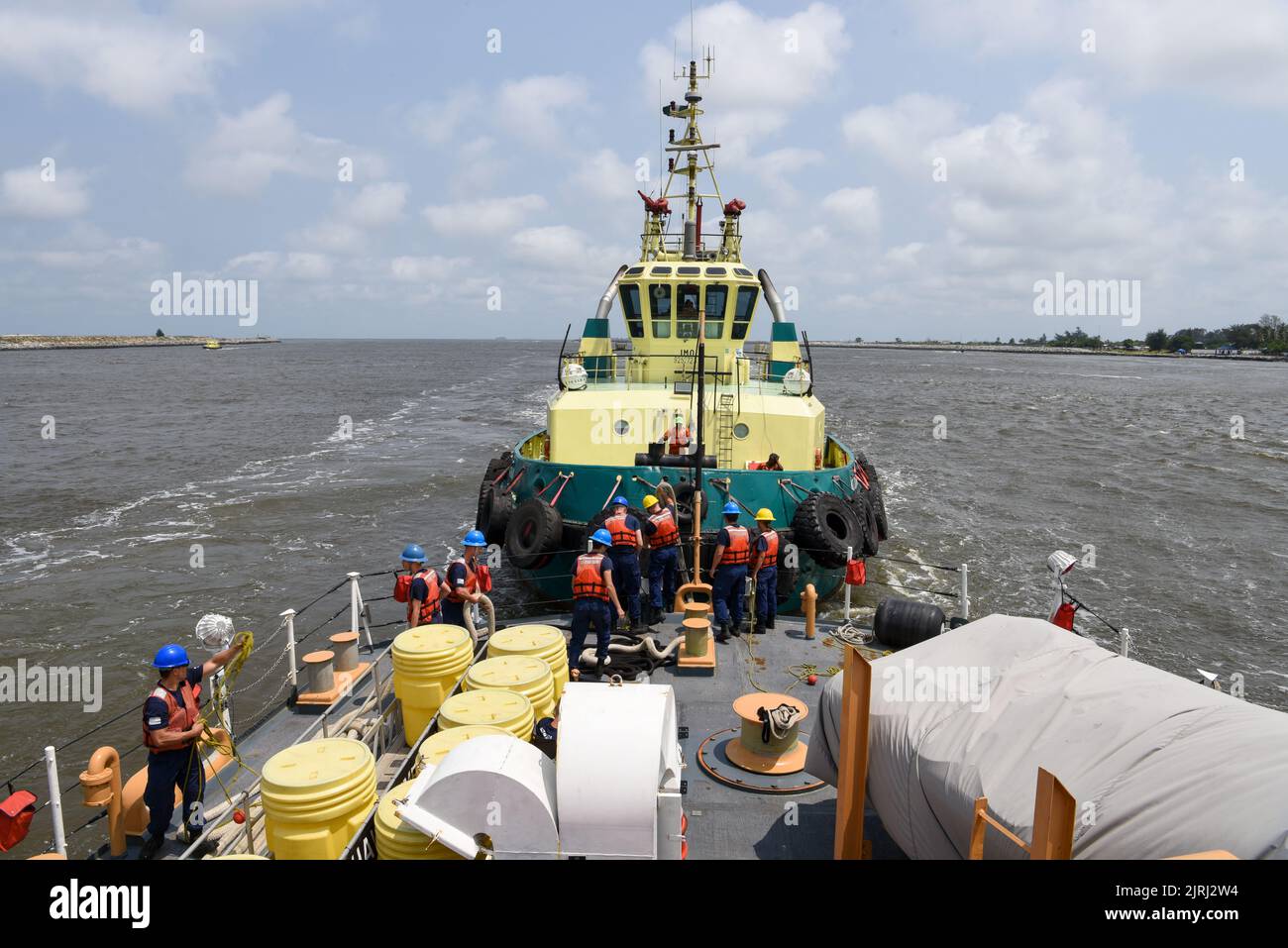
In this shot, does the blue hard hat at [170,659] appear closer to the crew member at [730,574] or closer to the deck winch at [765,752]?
the deck winch at [765,752]

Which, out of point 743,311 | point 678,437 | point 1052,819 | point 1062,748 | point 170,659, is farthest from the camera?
point 743,311

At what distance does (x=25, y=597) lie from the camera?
14.4 metres

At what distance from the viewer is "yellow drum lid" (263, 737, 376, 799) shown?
12.9 feet

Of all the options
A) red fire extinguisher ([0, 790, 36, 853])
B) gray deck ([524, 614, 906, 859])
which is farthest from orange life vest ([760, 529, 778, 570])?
red fire extinguisher ([0, 790, 36, 853])

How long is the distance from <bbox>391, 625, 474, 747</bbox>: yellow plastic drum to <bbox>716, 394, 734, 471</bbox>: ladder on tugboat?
6.97 m

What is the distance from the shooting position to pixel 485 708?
186 inches

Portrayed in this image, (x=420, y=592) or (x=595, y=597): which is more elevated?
(x=420, y=592)

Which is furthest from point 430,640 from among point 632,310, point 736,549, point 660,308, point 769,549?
point 632,310

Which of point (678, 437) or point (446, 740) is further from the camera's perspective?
point (678, 437)

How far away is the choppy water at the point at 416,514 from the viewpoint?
13180mm

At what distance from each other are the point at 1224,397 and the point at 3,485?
71277mm

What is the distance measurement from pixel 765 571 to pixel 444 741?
480 centimetres

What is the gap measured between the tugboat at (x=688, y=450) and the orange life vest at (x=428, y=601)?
120 inches

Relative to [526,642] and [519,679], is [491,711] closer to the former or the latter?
[519,679]
